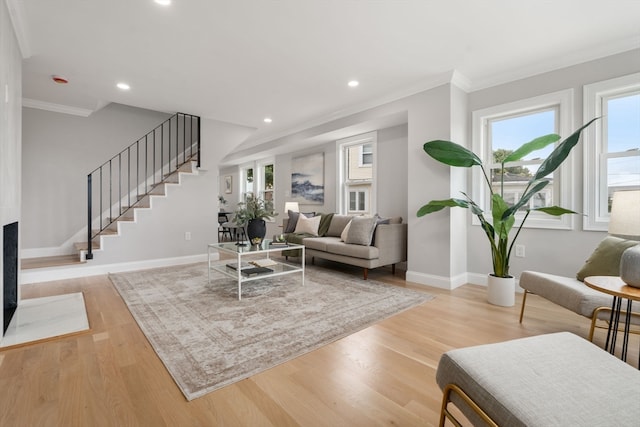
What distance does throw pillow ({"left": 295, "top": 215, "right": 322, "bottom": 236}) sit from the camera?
5164 mm

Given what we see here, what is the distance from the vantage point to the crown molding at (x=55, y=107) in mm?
4527

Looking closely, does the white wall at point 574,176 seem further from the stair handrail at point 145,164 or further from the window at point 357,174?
the stair handrail at point 145,164

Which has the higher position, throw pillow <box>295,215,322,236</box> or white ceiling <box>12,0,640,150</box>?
white ceiling <box>12,0,640,150</box>

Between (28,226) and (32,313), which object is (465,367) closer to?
(32,313)

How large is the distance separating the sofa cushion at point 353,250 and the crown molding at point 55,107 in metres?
4.65

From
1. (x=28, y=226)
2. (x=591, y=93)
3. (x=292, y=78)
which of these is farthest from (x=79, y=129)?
(x=591, y=93)

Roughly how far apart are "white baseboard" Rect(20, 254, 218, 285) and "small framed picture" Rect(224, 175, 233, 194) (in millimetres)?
4446

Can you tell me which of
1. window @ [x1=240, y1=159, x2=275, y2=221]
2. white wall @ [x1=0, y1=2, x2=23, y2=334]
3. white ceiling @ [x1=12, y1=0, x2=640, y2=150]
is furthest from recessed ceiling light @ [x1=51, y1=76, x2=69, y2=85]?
window @ [x1=240, y1=159, x2=275, y2=221]

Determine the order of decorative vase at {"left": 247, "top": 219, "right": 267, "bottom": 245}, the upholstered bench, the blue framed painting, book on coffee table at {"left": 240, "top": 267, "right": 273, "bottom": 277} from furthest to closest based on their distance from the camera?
the blue framed painting
decorative vase at {"left": 247, "top": 219, "right": 267, "bottom": 245}
book on coffee table at {"left": 240, "top": 267, "right": 273, "bottom": 277}
the upholstered bench

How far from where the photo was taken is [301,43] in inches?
111

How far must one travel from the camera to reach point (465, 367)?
3.34 feet

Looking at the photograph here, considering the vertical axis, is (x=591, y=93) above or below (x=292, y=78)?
below

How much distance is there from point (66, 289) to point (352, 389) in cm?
365

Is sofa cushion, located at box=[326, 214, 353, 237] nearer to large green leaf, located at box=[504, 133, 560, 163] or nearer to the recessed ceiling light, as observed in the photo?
large green leaf, located at box=[504, 133, 560, 163]
